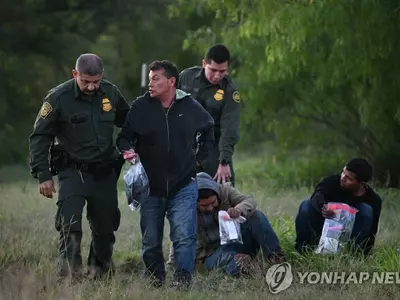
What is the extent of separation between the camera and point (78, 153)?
8.40 metres

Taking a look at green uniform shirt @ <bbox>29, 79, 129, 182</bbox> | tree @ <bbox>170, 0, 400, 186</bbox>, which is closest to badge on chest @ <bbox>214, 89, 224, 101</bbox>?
green uniform shirt @ <bbox>29, 79, 129, 182</bbox>

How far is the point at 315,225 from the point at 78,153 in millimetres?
2352

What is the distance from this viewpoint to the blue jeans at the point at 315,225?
923cm

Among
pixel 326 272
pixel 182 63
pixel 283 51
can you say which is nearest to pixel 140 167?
pixel 326 272

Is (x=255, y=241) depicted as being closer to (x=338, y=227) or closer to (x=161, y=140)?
(x=338, y=227)

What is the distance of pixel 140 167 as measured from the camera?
815 cm

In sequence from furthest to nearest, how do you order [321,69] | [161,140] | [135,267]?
[321,69] < [135,267] < [161,140]

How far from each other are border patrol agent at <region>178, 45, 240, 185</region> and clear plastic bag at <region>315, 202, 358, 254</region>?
1173mm

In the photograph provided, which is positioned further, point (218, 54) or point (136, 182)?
point (218, 54)

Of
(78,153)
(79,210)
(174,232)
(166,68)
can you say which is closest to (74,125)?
(78,153)

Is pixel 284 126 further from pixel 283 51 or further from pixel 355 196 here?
pixel 355 196

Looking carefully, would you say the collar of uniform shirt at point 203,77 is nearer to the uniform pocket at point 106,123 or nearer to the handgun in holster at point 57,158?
the uniform pocket at point 106,123

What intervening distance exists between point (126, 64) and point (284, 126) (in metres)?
9.40

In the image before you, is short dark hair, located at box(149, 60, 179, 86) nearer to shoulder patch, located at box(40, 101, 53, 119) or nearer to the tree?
shoulder patch, located at box(40, 101, 53, 119)
